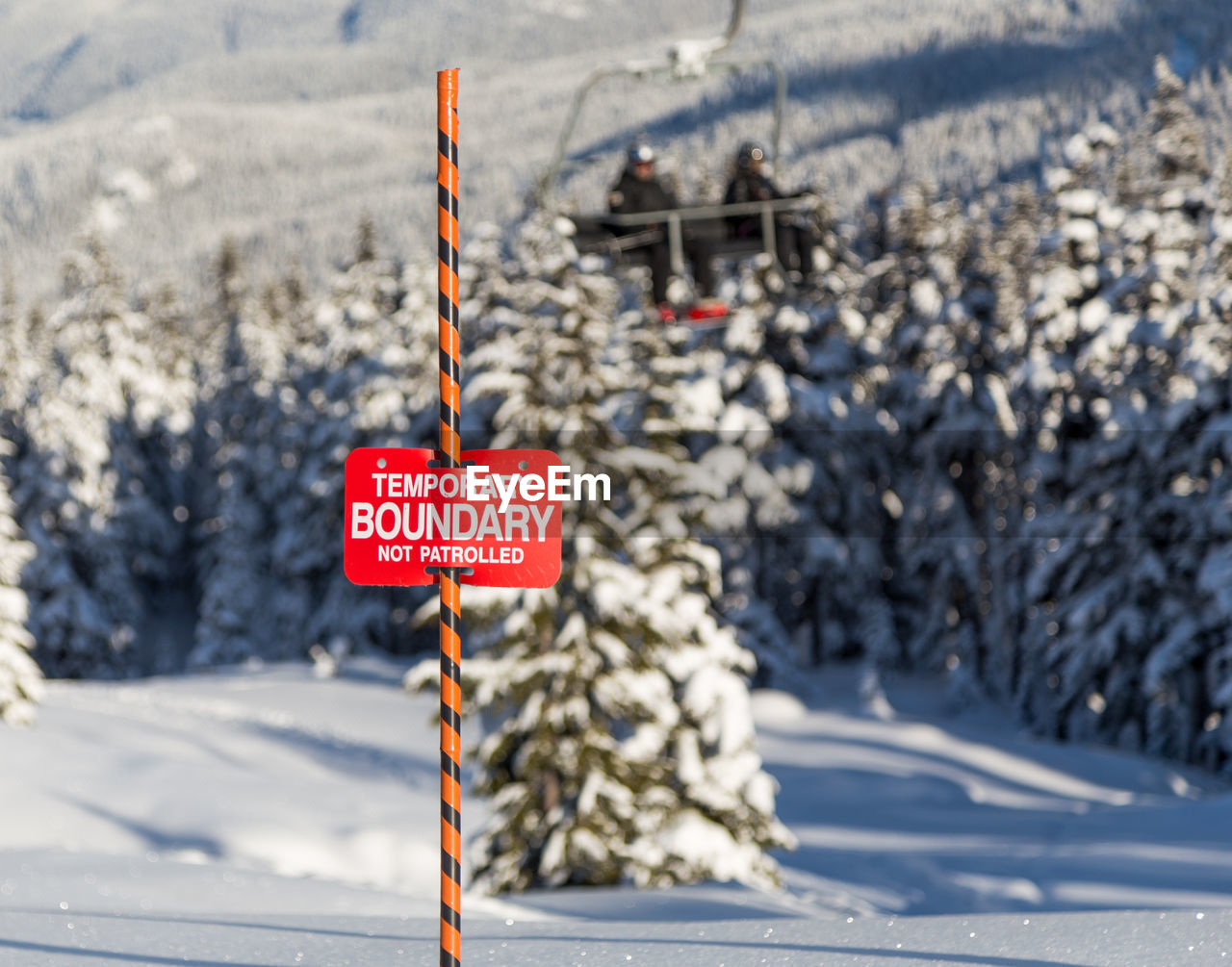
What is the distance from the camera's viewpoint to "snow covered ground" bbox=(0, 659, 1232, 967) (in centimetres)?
718

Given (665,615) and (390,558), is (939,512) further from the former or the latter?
(390,558)

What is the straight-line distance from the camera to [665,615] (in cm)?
1719

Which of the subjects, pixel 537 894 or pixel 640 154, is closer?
pixel 640 154

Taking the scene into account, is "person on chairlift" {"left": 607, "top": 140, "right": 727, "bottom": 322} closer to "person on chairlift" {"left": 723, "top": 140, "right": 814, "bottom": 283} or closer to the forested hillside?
"person on chairlift" {"left": 723, "top": 140, "right": 814, "bottom": 283}

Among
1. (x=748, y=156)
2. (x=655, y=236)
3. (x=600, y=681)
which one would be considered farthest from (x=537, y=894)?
(x=748, y=156)

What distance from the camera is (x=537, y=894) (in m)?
15.1

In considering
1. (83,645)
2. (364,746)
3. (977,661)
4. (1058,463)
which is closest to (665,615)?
(364,746)

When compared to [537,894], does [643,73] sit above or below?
above

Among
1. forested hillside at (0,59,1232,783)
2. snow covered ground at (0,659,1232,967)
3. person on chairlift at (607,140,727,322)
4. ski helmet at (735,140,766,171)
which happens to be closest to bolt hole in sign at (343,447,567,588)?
snow covered ground at (0,659,1232,967)

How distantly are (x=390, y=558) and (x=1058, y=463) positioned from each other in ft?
101

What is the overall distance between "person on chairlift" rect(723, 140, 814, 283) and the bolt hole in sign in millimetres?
8061

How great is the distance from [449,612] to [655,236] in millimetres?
8522

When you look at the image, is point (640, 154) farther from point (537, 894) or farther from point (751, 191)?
point (537, 894)

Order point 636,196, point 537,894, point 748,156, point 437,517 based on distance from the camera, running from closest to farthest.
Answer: point 437,517 < point 748,156 < point 636,196 < point 537,894
